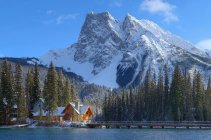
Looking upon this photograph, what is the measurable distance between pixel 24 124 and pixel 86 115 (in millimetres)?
33164

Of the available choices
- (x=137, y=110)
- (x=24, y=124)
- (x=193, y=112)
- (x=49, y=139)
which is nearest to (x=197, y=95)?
(x=193, y=112)

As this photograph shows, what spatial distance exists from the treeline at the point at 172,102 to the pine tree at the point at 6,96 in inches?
2056

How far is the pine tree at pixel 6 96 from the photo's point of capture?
415ft

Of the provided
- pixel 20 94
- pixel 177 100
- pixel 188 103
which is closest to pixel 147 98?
pixel 188 103

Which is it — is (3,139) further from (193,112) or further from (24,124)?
(193,112)

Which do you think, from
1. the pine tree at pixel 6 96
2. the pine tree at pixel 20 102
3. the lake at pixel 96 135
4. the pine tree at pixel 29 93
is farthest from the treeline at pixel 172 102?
the pine tree at pixel 6 96

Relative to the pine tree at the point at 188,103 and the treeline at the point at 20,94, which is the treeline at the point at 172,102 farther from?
the treeline at the point at 20,94

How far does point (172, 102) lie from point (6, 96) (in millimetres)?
53513

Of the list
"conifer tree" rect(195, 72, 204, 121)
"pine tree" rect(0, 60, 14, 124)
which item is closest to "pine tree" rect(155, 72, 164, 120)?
"conifer tree" rect(195, 72, 204, 121)

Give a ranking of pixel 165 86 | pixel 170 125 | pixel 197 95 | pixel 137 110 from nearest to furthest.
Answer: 1. pixel 170 125
2. pixel 197 95
3. pixel 165 86
4. pixel 137 110

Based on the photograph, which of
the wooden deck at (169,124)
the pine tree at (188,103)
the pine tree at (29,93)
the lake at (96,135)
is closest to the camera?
the lake at (96,135)

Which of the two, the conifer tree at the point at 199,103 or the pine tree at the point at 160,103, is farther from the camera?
the pine tree at the point at 160,103

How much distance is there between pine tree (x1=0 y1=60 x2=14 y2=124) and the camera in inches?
4978

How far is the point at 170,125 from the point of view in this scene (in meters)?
135
